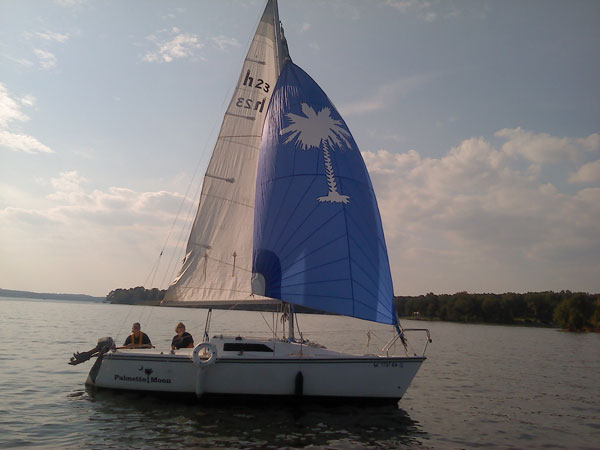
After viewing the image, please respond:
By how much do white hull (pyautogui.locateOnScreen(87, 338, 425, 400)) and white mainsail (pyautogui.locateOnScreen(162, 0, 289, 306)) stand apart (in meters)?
2.10

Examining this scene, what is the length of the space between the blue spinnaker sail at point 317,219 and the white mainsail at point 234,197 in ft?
3.63

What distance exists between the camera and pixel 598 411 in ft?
49.4

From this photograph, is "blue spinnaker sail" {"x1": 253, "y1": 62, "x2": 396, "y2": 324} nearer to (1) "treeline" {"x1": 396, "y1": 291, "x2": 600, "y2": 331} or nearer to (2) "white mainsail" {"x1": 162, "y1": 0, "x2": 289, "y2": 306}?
(2) "white mainsail" {"x1": 162, "y1": 0, "x2": 289, "y2": 306}

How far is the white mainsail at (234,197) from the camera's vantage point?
49.4 ft

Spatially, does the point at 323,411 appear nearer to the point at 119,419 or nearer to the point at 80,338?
the point at 119,419

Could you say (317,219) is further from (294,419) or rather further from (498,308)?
(498,308)

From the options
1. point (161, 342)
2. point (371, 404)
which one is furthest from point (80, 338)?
point (371, 404)

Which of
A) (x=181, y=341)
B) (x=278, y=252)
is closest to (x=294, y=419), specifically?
(x=181, y=341)

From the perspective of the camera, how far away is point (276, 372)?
1276 centimetres

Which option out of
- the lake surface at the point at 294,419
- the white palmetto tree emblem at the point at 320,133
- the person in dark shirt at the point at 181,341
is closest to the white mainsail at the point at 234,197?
the person in dark shirt at the point at 181,341

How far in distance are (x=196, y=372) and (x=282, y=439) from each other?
339cm

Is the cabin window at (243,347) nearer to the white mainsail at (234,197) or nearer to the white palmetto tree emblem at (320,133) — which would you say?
the white mainsail at (234,197)

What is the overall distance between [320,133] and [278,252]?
13.0 feet

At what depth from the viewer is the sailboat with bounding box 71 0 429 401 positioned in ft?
42.2
